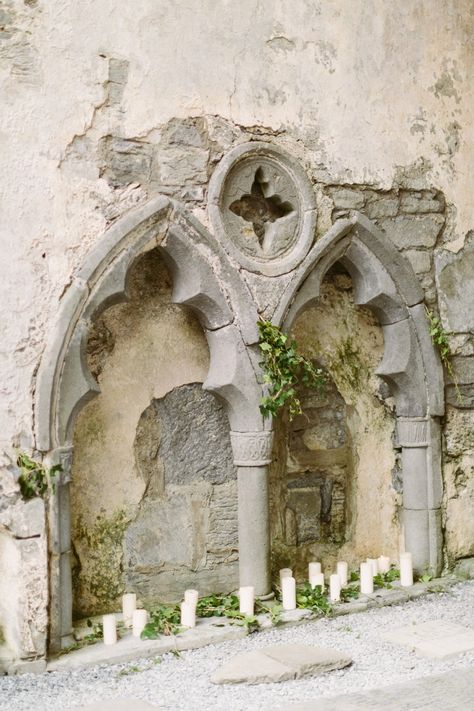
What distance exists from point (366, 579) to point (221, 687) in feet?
4.40

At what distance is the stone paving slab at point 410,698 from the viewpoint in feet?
9.66

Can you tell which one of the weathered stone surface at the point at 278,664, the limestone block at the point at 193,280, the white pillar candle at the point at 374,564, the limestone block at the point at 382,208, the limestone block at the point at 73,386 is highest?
the limestone block at the point at 382,208

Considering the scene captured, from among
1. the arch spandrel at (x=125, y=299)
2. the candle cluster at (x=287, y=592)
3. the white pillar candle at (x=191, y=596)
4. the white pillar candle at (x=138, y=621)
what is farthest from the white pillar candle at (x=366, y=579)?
the white pillar candle at (x=138, y=621)

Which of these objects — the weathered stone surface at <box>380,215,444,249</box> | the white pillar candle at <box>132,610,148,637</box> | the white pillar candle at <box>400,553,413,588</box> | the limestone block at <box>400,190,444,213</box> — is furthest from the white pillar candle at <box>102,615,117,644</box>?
the limestone block at <box>400,190,444,213</box>

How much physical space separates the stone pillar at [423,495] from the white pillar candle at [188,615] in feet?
4.53

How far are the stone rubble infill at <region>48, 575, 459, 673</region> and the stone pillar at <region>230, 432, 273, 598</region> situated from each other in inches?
Answer: 8.9

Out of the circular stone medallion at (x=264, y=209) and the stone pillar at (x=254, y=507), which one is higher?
the circular stone medallion at (x=264, y=209)

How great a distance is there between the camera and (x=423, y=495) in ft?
15.4

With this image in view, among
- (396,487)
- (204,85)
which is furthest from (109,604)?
(204,85)

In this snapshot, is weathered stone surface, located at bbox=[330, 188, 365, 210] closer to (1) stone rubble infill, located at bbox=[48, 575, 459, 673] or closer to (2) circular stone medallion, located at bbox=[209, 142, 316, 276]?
(2) circular stone medallion, located at bbox=[209, 142, 316, 276]

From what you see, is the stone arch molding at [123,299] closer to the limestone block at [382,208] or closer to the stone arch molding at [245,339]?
the stone arch molding at [245,339]

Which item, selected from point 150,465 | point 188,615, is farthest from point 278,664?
point 150,465

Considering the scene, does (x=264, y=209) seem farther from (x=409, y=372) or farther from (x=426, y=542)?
(x=426, y=542)

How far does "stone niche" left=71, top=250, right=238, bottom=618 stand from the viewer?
4086 millimetres
